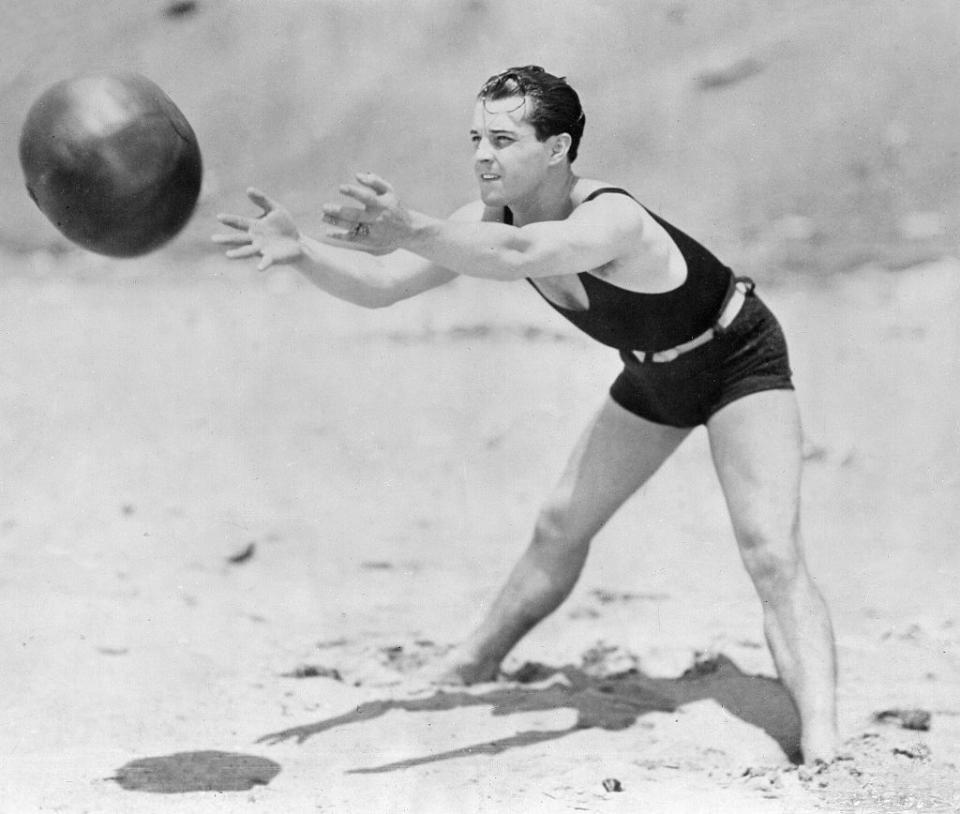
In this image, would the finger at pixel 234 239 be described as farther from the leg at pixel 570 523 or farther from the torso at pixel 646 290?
the leg at pixel 570 523

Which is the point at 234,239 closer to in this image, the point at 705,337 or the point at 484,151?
the point at 484,151

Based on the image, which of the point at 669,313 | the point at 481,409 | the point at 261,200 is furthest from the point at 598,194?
the point at 481,409

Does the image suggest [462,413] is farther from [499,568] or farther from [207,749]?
[207,749]

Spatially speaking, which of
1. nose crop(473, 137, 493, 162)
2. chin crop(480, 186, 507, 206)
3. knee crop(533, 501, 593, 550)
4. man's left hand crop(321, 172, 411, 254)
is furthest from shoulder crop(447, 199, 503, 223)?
knee crop(533, 501, 593, 550)

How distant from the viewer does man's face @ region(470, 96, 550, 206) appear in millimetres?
4332

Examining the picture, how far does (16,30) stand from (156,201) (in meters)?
5.71

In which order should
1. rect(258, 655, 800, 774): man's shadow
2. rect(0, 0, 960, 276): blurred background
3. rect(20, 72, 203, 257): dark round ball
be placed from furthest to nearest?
1. rect(0, 0, 960, 276): blurred background
2. rect(258, 655, 800, 774): man's shadow
3. rect(20, 72, 203, 257): dark round ball

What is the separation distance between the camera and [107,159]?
4133 mm

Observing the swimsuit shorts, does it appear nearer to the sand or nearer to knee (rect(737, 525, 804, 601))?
knee (rect(737, 525, 804, 601))

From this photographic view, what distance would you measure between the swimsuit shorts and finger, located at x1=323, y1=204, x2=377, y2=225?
48.2 inches

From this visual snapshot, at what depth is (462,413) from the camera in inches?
315

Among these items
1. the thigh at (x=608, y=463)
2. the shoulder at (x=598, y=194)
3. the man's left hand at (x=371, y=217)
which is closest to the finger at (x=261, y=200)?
the man's left hand at (x=371, y=217)

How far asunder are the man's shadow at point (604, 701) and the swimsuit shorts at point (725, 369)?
1032mm

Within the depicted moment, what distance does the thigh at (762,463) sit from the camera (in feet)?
14.5
